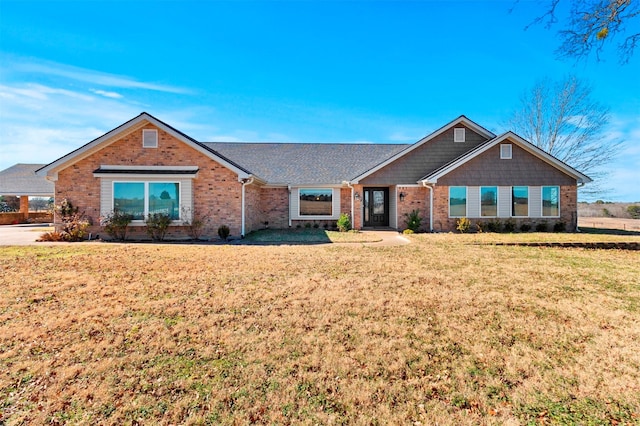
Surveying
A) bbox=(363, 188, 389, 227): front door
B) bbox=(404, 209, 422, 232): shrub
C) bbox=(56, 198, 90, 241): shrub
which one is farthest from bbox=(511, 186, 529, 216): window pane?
bbox=(56, 198, 90, 241): shrub

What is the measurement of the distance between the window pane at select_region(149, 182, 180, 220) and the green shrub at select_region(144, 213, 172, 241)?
0.73ft

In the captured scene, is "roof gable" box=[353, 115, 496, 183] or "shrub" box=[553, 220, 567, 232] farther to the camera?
"roof gable" box=[353, 115, 496, 183]

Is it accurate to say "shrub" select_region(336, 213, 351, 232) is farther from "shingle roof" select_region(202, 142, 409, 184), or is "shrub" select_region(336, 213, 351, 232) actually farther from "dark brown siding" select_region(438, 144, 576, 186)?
"dark brown siding" select_region(438, 144, 576, 186)

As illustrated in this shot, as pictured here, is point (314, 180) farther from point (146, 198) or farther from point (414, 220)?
point (146, 198)

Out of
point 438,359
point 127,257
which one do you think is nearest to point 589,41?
point 438,359

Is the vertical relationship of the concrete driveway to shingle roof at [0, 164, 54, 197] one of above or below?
below

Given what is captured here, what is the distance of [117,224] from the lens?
41.3 feet

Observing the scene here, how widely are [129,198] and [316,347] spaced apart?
1230 cm

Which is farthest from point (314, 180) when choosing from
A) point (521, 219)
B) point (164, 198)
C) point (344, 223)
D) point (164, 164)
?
point (521, 219)

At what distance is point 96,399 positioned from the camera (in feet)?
9.21

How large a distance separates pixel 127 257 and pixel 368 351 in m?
7.98

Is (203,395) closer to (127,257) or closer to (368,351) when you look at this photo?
(368,351)

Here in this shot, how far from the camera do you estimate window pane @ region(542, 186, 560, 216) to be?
1600 centimetres

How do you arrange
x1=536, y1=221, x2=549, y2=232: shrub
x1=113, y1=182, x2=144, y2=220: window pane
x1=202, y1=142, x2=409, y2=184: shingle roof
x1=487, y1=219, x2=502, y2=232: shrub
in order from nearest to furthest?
x1=113, y1=182, x2=144, y2=220: window pane
x1=487, y1=219, x2=502, y2=232: shrub
x1=536, y1=221, x2=549, y2=232: shrub
x1=202, y1=142, x2=409, y2=184: shingle roof
